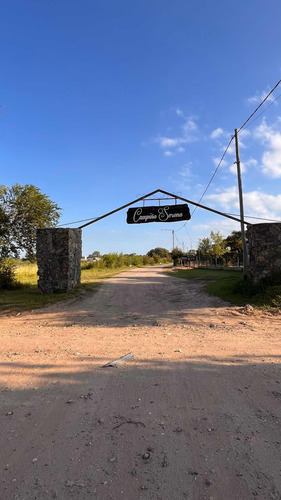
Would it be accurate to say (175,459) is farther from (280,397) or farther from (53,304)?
(53,304)

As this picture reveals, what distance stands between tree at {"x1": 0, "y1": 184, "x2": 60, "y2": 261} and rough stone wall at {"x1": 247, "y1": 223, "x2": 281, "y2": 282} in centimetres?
1223

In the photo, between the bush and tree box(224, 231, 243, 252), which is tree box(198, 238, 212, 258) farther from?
the bush

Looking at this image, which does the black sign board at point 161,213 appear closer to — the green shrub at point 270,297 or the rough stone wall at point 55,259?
the rough stone wall at point 55,259

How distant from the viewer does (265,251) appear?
11180 mm

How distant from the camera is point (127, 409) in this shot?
3.01m

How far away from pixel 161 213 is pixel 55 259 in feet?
17.2

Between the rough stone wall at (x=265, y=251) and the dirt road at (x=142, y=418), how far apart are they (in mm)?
5604

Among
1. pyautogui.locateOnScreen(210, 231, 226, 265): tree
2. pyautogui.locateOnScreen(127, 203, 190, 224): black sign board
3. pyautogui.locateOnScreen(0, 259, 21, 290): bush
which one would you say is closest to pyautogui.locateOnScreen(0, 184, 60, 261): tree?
pyautogui.locateOnScreen(0, 259, 21, 290): bush

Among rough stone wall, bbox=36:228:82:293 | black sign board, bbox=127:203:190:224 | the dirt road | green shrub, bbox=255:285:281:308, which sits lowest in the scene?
the dirt road

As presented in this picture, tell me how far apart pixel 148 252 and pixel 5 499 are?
12539cm

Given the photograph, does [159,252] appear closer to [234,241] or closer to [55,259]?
[234,241]

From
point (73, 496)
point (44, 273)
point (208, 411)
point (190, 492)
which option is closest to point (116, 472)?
point (73, 496)

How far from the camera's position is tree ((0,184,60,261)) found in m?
17.3

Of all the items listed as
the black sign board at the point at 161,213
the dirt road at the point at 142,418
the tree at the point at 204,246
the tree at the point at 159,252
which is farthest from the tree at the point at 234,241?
the tree at the point at 159,252
